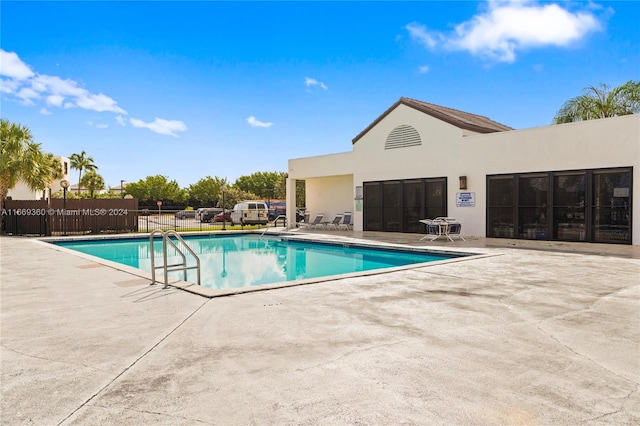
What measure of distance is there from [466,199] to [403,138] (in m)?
3.95

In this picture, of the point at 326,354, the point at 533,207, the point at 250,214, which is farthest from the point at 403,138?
the point at 326,354

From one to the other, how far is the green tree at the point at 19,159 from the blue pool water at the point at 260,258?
15.7 ft

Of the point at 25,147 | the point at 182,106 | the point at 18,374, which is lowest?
the point at 18,374

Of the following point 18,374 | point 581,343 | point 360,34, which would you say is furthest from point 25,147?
point 581,343

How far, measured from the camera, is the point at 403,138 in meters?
17.4

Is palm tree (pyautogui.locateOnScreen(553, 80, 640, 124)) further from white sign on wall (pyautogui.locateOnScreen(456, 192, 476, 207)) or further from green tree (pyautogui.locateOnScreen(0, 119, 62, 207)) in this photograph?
green tree (pyautogui.locateOnScreen(0, 119, 62, 207))

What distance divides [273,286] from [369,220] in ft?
42.6

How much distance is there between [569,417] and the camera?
244cm

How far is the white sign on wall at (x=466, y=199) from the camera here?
1524cm

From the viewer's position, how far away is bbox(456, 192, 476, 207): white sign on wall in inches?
600

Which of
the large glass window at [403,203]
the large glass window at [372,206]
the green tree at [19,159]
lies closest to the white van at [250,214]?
the large glass window at [372,206]

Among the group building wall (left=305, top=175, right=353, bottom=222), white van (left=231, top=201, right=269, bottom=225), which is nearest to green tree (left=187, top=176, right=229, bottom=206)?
white van (left=231, top=201, right=269, bottom=225)

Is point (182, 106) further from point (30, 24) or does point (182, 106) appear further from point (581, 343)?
point (581, 343)

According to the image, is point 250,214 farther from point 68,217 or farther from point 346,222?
point 68,217
